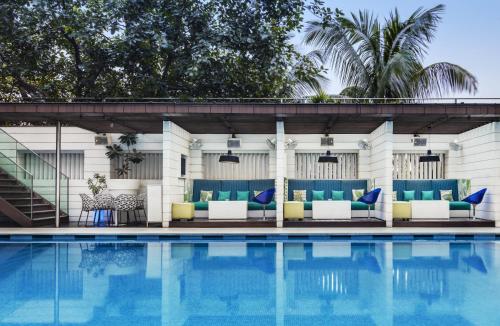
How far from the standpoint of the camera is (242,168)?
1586cm

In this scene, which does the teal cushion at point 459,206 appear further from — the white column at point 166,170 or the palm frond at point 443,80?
the white column at point 166,170

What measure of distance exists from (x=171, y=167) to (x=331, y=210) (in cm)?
423

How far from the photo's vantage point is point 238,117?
468 inches

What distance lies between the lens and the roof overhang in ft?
35.9

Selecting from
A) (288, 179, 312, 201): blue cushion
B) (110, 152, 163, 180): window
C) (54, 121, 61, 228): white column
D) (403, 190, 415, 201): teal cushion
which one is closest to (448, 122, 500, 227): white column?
(403, 190, 415, 201): teal cushion

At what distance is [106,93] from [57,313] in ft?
50.4

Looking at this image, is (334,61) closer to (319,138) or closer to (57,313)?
(319,138)

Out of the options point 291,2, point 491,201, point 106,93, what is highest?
point 291,2

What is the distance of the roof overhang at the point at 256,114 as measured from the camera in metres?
10.9

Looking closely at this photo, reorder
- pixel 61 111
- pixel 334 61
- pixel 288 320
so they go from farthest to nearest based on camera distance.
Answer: pixel 334 61, pixel 61 111, pixel 288 320

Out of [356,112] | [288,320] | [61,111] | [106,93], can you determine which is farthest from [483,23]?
[288,320]

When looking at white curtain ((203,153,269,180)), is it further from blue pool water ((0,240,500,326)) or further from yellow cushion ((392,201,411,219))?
blue pool water ((0,240,500,326))

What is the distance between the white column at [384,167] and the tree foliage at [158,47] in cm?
537

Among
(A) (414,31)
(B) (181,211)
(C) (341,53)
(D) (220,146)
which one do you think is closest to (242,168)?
(D) (220,146)
